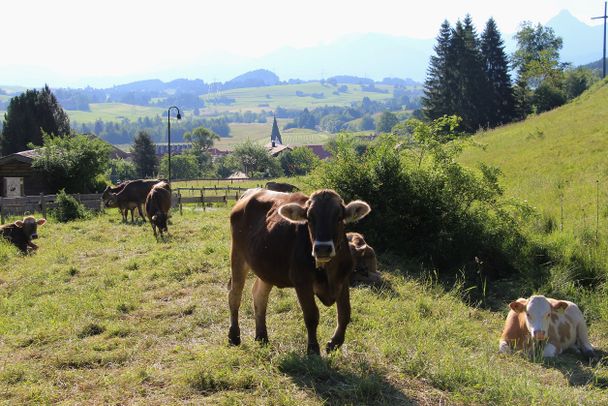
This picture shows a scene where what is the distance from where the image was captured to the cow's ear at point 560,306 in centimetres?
810

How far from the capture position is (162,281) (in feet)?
34.9

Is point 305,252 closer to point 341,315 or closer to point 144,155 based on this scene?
point 341,315

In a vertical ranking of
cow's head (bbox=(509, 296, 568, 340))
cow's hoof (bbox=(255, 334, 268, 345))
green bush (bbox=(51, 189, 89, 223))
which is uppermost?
cow's hoof (bbox=(255, 334, 268, 345))

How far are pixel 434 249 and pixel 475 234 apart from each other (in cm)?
103

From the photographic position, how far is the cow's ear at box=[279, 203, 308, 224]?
229 inches

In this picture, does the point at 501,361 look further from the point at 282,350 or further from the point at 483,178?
the point at 483,178

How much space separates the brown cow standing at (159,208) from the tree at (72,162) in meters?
14.9

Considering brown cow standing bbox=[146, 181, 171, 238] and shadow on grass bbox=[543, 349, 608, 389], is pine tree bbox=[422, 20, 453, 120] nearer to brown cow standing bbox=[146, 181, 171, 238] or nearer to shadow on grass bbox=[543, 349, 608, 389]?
brown cow standing bbox=[146, 181, 171, 238]

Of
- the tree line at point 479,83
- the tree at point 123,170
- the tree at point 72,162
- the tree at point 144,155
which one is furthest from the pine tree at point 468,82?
the tree at point 123,170

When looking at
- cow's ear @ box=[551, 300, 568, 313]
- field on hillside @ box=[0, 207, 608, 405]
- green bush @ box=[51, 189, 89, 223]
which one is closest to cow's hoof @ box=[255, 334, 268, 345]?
field on hillside @ box=[0, 207, 608, 405]

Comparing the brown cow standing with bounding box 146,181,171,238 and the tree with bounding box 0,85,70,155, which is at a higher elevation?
the tree with bounding box 0,85,70,155

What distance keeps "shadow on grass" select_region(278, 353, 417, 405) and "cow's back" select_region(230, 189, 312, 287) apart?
850 millimetres

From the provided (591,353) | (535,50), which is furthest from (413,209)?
(535,50)

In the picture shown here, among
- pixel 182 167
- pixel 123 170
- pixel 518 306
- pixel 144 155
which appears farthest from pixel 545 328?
pixel 182 167
